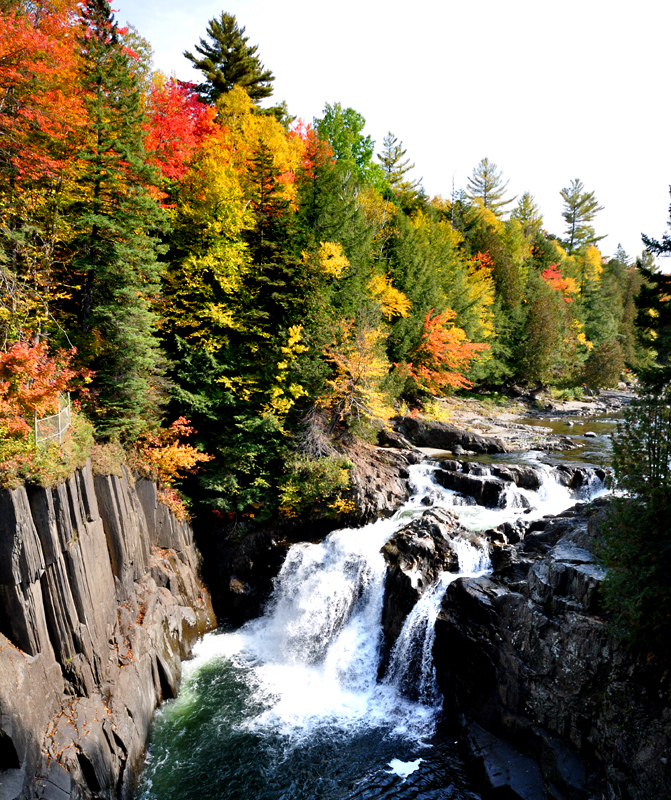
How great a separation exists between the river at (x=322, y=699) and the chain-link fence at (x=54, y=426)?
8.22 m

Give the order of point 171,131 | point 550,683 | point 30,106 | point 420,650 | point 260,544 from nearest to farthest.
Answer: point 550,683 → point 420,650 → point 30,106 → point 260,544 → point 171,131

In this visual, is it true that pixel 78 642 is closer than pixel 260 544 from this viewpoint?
Yes

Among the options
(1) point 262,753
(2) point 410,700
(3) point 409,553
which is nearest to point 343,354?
(3) point 409,553

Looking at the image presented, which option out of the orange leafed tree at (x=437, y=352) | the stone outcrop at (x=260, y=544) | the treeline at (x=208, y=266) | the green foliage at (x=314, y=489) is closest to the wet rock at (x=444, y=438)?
the treeline at (x=208, y=266)

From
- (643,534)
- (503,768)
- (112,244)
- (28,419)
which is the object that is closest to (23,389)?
(28,419)

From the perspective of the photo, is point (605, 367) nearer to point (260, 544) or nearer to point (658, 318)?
point (658, 318)

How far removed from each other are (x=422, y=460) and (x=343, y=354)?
6583 millimetres

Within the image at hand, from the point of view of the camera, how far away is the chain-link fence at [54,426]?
1130cm

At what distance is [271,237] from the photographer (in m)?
21.8

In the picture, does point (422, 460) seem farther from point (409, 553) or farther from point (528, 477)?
point (409, 553)

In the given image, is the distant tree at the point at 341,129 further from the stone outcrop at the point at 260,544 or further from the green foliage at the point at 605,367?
the green foliage at the point at 605,367

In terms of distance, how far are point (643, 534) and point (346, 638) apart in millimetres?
9608

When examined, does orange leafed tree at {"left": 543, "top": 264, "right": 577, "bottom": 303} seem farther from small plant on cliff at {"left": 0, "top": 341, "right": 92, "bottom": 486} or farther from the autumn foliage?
small plant on cliff at {"left": 0, "top": 341, "right": 92, "bottom": 486}

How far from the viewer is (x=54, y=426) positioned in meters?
12.0
